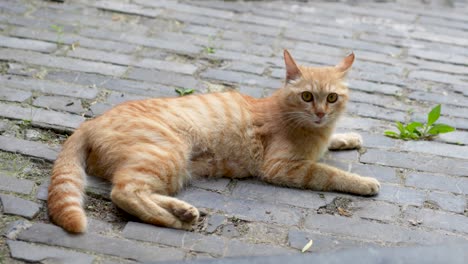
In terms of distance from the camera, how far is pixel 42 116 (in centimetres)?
497

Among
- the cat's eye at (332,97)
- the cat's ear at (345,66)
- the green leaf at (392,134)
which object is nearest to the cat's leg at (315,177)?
the cat's eye at (332,97)

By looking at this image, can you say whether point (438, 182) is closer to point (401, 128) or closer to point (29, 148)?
point (401, 128)

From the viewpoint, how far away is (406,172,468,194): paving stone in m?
4.49

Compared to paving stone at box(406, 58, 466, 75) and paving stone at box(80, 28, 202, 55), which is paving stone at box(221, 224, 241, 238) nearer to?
paving stone at box(80, 28, 202, 55)

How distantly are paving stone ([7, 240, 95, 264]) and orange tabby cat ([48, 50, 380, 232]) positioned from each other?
0.74 ft

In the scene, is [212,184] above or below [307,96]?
below

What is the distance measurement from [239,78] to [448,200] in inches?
84.8

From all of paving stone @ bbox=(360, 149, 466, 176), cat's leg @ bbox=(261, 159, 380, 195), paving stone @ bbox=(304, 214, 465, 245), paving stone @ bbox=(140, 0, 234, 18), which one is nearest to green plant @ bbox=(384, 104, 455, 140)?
paving stone @ bbox=(360, 149, 466, 176)

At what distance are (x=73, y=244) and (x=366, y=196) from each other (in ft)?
6.08

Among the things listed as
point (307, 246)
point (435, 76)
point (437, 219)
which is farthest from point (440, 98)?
point (307, 246)

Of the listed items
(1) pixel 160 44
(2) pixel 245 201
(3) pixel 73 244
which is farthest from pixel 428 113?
(3) pixel 73 244

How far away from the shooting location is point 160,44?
253 inches

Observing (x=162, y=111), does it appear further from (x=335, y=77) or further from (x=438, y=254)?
(x=438, y=254)

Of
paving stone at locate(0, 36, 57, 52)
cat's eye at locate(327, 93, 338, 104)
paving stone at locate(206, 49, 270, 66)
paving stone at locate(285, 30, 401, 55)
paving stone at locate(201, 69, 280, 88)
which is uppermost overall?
paving stone at locate(285, 30, 401, 55)
